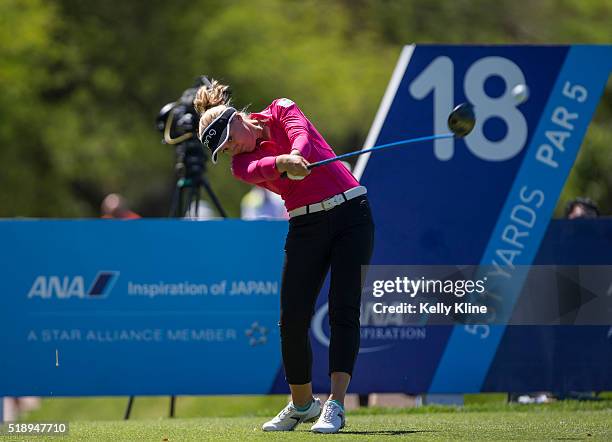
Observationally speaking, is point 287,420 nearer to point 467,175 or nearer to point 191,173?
point 467,175

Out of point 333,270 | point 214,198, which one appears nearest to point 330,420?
point 333,270

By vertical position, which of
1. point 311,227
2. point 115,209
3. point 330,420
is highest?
point 115,209

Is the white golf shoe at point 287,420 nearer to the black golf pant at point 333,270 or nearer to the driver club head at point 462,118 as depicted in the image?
the black golf pant at point 333,270

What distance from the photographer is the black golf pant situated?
6848mm

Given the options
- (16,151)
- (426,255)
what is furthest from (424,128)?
(16,151)

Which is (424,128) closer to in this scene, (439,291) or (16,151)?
(439,291)

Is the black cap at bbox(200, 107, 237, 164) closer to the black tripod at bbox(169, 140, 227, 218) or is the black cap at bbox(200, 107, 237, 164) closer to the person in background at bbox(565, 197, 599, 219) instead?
the black tripod at bbox(169, 140, 227, 218)

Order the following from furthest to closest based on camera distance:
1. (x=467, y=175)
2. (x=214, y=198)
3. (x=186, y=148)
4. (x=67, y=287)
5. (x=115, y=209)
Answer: (x=115, y=209), (x=186, y=148), (x=214, y=198), (x=467, y=175), (x=67, y=287)

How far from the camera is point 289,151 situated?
6934 mm

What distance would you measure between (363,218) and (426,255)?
8.43 feet

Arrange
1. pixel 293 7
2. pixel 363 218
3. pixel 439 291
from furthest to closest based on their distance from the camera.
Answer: pixel 293 7
pixel 439 291
pixel 363 218

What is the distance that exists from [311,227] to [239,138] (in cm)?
63

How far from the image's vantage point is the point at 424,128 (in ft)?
31.4

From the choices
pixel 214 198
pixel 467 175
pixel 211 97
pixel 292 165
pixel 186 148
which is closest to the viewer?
pixel 292 165
